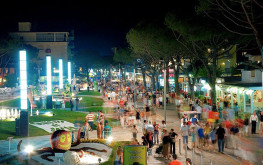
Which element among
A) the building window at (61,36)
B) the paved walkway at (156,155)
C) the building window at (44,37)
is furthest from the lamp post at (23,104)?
the building window at (61,36)

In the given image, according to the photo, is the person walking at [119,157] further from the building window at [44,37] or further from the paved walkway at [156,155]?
the building window at [44,37]

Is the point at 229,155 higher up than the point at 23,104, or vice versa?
the point at 23,104

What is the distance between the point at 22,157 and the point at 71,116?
14242mm

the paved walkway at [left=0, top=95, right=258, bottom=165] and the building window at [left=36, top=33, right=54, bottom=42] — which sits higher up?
the building window at [left=36, top=33, right=54, bottom=42]

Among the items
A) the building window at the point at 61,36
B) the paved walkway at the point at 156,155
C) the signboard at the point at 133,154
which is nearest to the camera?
the signboard at the point at 133,154

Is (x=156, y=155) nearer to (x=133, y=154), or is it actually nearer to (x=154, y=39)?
(x=133, y=154)

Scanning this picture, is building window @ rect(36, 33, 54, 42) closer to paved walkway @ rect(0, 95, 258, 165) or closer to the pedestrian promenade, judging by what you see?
paved walkway @ rect(0, 95, 258, 165)

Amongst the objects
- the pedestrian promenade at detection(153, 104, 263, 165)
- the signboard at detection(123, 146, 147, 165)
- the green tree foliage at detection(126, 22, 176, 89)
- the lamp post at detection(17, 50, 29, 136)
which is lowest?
the pedestrian promenade at detection(153, 104, 263, 165)

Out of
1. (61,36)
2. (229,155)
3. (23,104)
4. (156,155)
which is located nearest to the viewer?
(229,155)

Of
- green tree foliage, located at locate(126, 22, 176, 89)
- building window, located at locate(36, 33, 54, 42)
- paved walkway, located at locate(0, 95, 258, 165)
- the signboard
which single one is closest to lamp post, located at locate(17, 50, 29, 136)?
paved walkway, located at locate(0, 95, 258, 165)

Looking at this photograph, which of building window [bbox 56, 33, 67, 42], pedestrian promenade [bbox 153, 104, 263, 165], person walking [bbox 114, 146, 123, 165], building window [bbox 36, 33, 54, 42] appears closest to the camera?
pedestrian promenade [bbox 153, 104, 263, 165]

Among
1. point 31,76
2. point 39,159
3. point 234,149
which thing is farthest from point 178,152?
point 31,76

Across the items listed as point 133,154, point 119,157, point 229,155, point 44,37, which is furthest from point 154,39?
point 44,37

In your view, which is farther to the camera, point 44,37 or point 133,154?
point 44,37
